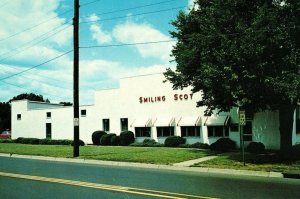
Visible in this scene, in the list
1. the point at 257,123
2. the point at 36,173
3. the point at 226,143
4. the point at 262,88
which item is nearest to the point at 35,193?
the point at 36,173

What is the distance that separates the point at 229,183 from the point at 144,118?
2504cm

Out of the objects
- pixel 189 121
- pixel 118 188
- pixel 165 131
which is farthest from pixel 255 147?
pixel 118 188

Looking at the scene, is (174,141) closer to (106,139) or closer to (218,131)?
(218,131)

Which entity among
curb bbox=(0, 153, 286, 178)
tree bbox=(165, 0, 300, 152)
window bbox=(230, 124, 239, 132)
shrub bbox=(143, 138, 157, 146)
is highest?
tree bbox=(165, 0, 300, 152)

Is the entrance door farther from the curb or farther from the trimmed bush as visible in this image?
the curb

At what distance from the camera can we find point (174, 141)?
33.7 meters

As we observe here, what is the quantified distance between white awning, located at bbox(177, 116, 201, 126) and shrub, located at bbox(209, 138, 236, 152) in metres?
3.55

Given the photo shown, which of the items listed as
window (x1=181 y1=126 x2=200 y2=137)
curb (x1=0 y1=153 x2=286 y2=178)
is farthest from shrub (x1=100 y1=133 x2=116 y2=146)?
curb (x1=0 y1=153 x2=286 y2=178)

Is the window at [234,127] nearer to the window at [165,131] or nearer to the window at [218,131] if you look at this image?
the window at [218,131]

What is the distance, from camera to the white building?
31047mm

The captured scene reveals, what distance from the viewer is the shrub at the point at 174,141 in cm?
3362

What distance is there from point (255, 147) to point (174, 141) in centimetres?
764

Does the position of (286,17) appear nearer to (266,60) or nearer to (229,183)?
(266,60)

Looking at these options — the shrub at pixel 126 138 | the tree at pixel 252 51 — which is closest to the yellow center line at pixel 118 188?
the tree at pixel 252 51
